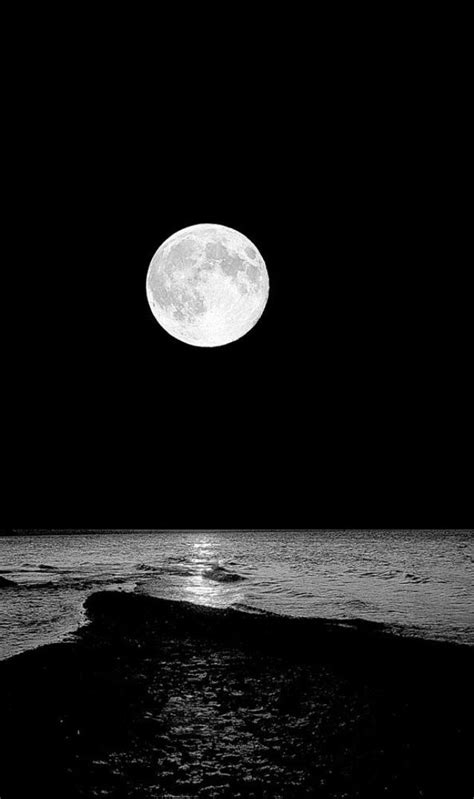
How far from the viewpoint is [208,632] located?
4805mm

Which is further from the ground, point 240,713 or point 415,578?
point 415,578

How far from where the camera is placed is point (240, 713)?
128 inches

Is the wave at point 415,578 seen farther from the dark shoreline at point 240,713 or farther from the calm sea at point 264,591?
the dark shoreline at point 240,713

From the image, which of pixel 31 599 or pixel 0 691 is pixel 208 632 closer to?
pixel 0 691

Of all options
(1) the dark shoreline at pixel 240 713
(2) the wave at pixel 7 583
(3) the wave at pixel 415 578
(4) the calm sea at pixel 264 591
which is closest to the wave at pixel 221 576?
(4) the calm sea at pixel 264 591

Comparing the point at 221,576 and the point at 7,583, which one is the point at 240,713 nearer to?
the point at 221,576

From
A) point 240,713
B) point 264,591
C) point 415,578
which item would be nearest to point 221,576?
point 264,591

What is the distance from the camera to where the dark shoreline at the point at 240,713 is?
251 centimetres

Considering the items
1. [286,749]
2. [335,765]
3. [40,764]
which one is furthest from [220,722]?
[40,764]

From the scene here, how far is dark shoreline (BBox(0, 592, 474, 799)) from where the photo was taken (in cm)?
251

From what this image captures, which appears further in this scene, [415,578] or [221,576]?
[415,578]

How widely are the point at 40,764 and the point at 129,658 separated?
5.22 feet

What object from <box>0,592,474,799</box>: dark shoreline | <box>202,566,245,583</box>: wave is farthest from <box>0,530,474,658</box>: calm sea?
<box>0,592,474,799</box>: dark shoreline

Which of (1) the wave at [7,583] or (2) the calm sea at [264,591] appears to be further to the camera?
(1) the wave at [7,583]
